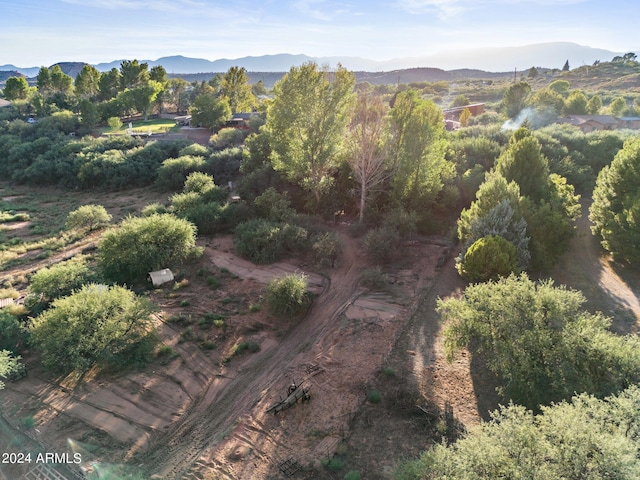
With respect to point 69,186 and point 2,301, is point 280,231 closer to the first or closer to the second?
point 2,301

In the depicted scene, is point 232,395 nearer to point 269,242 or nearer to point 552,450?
point 552,450

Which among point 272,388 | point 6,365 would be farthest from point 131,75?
point 272,388

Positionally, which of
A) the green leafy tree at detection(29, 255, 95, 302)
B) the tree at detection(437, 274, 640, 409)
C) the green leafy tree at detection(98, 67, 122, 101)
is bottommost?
the green leafy tree at detection(29, 255, 95, 302)

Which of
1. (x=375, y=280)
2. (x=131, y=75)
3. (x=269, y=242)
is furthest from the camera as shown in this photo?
(x=131, y=75)

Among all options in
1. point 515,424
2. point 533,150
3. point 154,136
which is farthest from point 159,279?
point 154,136

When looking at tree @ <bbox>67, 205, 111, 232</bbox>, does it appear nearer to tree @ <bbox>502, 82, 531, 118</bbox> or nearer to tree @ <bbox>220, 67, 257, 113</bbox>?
tree @ <bbox>220, 67, 257, 113</bbox>

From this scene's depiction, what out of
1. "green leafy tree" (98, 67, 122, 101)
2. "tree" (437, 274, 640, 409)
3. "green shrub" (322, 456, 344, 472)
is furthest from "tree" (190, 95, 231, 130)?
"green shrub" (322, 456, 344, 472)
